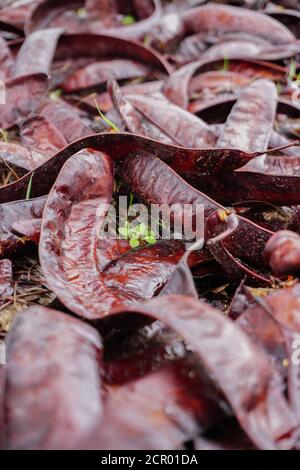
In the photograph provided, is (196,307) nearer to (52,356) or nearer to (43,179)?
(52,356)

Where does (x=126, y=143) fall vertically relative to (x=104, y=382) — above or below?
above

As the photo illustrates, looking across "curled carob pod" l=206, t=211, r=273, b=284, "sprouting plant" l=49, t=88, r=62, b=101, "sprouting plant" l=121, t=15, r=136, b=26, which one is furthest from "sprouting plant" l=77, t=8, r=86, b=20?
"curled carob pod" l=206, t=211, r=273, b=284

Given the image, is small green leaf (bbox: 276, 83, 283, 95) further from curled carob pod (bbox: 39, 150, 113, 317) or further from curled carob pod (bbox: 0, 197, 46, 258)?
→ curled carob pod (bbox: 0, 197, 46, 258)

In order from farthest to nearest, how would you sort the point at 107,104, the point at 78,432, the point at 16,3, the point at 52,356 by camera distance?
the point at 16,3 → the point at 107,104 → the point at 52,356 → the point at 78,432

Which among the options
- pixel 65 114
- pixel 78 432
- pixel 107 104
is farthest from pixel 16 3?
pixel 78 432

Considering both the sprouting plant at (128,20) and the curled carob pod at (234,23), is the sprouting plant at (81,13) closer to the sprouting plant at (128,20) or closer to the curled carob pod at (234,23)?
the sprouting plant at (128,20)

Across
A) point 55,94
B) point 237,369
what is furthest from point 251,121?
point 237,369

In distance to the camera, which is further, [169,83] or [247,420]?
[169,83]

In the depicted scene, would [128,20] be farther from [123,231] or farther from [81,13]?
[123,231]
